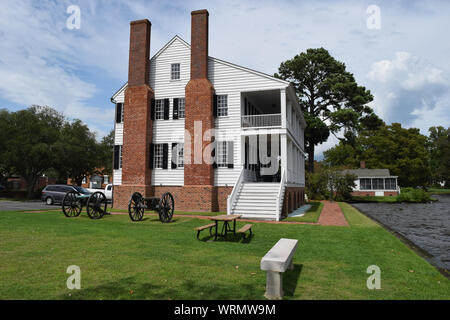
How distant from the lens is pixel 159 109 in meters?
19.6

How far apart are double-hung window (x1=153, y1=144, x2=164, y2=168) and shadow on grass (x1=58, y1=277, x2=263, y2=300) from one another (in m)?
14.3

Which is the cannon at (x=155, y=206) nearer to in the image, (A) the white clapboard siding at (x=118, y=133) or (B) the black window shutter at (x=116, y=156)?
(B) the black window shutter at (x=116, y=156)

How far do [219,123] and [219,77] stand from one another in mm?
2782

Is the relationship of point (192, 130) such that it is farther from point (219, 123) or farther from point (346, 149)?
point (346, 149)

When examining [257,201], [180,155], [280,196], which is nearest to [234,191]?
[257,201]

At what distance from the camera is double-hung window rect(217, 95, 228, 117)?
18297 millimetres

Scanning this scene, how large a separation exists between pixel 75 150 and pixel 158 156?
20.8 metres

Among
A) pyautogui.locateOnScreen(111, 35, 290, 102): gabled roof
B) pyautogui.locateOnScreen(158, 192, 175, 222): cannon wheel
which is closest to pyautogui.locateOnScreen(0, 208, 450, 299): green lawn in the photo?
pyautogui.locateOnScreen(158, 192, 175, 222): cannon wheel

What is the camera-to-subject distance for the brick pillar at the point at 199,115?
57.5 ft

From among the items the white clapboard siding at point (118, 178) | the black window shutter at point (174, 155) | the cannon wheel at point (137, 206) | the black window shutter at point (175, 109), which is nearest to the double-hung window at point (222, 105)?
the black window shutter at point (175, 109)

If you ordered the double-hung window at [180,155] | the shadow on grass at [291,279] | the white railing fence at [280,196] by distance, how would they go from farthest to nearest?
the double-hung window at [180,155], the white railing fence at [280,196], the shadow on grass at [291,279]

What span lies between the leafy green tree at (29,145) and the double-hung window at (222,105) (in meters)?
22.9

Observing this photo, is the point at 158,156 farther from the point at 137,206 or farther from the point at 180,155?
the point at 137,206

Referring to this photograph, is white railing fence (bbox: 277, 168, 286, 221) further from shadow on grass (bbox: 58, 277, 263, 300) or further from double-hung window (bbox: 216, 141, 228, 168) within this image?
shadow on grass (bbox: 58, 277, 263, 300)
